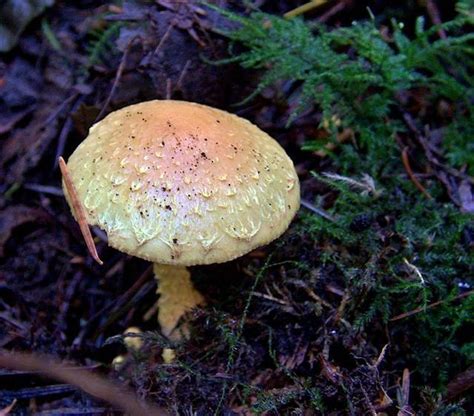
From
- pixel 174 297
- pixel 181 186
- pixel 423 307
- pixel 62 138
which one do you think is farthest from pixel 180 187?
pixel 62 138

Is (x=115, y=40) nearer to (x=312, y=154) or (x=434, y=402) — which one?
(x=312, y=154)

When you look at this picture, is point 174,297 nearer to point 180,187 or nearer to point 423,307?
A: point 180,187

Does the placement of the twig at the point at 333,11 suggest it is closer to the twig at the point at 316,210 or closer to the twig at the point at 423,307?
the twig at the point at 316,210

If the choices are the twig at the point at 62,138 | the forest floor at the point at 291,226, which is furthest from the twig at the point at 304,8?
the twig at the point at 62,138

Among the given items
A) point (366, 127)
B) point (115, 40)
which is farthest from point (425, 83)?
point (115, 40)

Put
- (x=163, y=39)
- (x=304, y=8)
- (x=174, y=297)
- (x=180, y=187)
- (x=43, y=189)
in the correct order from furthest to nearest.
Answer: (x=304, y=8), (x=43, y=189), (x=163, y=39), (x=174, y=297), (x=180, y=187)

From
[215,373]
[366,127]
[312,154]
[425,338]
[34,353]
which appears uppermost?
[366,127]
